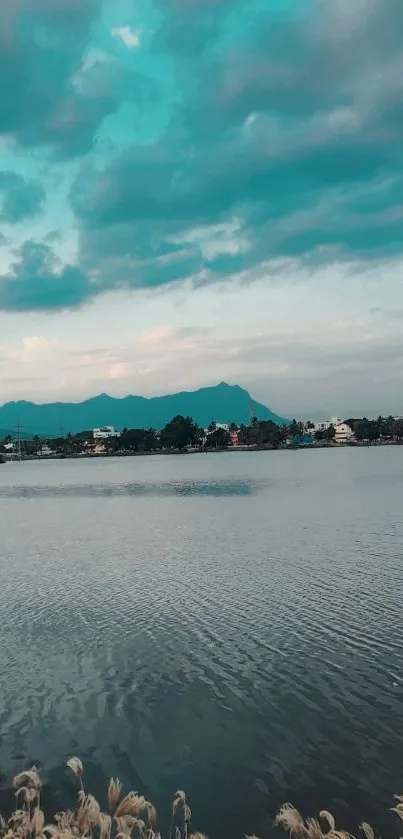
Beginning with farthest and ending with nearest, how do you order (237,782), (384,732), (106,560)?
(106,560), (384,732), (237,782)

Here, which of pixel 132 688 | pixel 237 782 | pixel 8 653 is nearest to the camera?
pixel 237 782

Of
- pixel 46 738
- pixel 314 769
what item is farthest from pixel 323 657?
pixel 46 738

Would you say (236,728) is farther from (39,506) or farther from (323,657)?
(39,506)

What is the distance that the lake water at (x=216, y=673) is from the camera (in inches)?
526

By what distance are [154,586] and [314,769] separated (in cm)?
1854

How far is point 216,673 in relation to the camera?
758 inches

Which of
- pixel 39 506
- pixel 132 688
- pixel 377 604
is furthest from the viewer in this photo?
pixel 39 506

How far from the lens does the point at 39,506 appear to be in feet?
264

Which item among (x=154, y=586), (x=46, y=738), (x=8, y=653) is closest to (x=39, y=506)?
(x=154, y=586)

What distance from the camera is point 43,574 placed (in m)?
35.9

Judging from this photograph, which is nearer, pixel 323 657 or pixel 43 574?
pixel 323 657

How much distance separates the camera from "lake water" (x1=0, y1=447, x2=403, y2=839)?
1337 centimetres

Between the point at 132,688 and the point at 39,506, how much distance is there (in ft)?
212

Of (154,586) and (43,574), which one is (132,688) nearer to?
(154,586)
